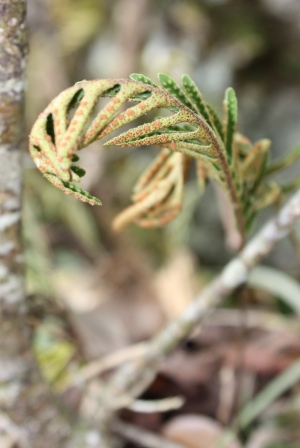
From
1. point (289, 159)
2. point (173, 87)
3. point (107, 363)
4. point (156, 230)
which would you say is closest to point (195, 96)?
point (173, 87)

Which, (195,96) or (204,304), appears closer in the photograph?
(195,96)

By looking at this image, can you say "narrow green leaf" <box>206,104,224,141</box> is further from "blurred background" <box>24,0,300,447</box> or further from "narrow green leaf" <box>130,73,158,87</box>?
"blurred background" <box>24,0,300,447</box>

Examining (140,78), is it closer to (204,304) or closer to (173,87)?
(173,87)

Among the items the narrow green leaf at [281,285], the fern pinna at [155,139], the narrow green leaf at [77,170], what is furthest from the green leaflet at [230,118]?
the narrow green leaf at [281,285]

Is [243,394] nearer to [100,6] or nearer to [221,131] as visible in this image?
[221,131]

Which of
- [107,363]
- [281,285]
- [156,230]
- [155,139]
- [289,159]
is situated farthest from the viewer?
[156,230]

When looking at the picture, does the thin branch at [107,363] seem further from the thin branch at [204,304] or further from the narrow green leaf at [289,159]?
the narrow green leaf at [289,159]

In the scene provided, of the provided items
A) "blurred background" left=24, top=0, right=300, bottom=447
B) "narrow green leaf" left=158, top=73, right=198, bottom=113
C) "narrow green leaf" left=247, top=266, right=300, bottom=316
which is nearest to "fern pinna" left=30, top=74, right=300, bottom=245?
"narrow green leaf" left=158, top=73, right=198, bottom=113
